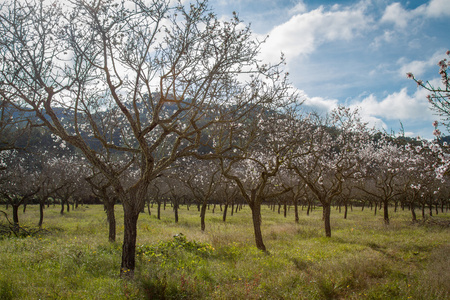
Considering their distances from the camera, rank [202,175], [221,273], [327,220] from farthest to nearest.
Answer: [202,175]
[327,220]
[221,273]

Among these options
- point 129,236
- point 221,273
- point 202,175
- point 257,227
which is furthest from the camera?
point 202,175

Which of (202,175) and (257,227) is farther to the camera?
(202,175)

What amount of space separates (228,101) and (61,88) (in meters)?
5.62

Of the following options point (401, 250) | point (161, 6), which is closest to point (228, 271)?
point (161, 6)

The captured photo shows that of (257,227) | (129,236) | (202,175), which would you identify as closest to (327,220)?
(257,227)

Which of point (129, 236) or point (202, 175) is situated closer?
point (129, 236)

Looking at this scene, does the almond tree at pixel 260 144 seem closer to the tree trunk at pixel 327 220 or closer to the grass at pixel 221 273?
the grass at pixel 221 273

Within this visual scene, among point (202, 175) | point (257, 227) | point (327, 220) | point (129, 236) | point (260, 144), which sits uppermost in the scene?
point (260, 144)

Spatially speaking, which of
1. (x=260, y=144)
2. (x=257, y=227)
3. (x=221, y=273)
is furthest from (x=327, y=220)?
(x=221, y=273)

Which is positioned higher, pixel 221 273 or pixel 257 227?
pixel 257 227

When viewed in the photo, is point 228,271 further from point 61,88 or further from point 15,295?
point 61,88

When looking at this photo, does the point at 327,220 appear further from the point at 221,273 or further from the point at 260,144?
the point at 221,273

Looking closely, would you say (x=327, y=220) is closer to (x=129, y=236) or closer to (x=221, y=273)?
(x=221, y=273)

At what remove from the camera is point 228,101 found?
1022 cm
